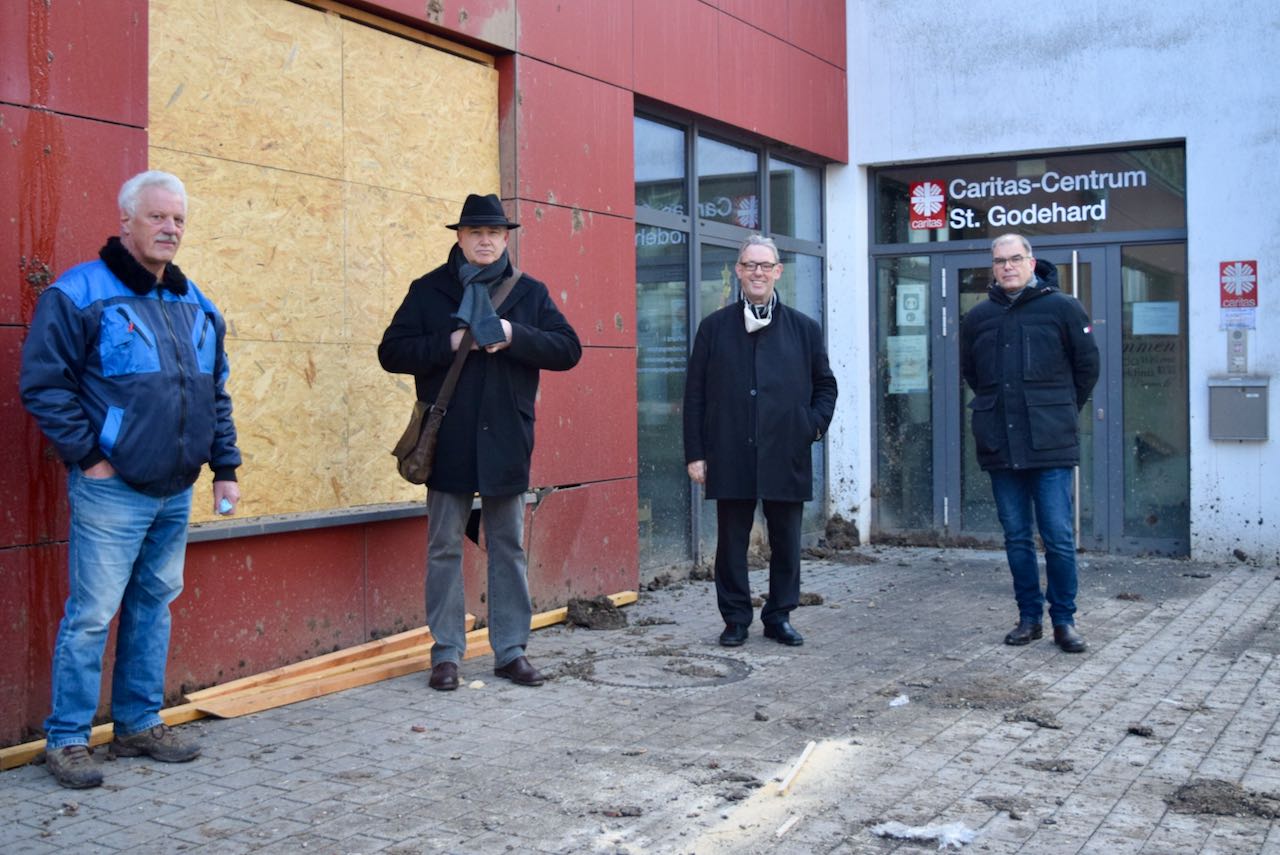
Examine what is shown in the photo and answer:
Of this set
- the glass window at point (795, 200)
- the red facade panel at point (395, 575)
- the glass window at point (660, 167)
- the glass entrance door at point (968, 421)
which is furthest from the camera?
the glass window at point (795, 200)

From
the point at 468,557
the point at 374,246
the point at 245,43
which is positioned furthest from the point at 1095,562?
the point at 245,43

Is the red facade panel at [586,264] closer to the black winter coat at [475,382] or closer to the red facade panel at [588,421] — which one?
the red facade panel at [588,421]

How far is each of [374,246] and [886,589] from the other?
14.3 ft

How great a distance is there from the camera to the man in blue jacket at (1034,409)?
7.16 meters

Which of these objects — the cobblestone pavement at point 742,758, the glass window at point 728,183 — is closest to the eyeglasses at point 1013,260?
the cobblestone pavement at point 742,758

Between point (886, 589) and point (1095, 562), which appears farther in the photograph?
point (1095, 562)

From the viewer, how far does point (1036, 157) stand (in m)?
11.7

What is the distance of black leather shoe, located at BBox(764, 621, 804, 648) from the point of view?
741cm

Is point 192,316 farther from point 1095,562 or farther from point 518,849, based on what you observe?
point 1095,562

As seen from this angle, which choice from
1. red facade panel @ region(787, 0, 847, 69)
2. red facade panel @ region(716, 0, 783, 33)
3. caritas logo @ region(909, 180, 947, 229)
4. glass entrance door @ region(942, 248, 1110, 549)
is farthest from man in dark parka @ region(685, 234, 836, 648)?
caritas logo @ region(909, 180, 947, 229)

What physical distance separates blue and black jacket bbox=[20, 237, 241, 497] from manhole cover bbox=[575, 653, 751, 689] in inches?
90.6

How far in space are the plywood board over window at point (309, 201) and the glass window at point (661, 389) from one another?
2.22 m

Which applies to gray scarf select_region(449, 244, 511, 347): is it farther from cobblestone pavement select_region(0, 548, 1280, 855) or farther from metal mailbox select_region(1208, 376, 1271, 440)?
metal mailbox select_region(1208, 376, 1271, 440)

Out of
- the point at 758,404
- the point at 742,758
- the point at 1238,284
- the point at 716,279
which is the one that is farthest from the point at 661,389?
the point at 742,758
